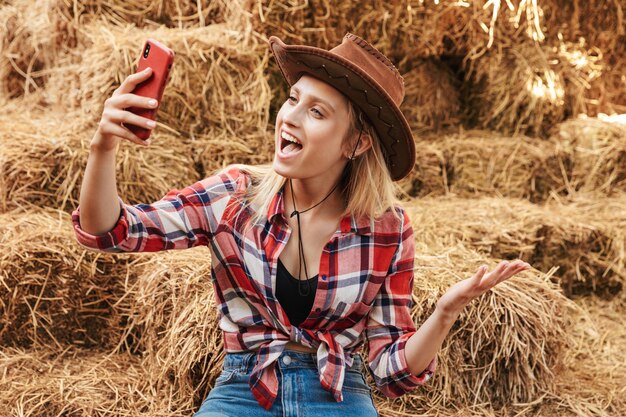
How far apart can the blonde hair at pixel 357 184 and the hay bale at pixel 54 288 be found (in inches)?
36.9

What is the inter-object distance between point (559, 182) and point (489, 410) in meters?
1.45

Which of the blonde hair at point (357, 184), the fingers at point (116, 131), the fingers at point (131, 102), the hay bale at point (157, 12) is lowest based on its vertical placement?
the blonde hair at point (357, 184)

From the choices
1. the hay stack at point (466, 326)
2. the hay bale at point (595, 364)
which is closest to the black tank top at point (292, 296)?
the hay stack at point (466, 326)

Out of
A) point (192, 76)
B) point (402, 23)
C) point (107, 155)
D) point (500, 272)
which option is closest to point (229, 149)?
point (192, 76)

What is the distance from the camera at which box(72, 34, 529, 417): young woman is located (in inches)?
65.4

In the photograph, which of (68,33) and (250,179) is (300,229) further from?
(68,33)

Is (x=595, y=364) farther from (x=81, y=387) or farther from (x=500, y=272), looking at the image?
(x=81, y=387)

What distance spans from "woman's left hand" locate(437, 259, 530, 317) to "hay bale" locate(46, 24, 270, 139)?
1.72 m

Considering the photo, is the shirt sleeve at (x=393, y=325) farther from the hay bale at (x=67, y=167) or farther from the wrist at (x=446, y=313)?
the hay bale at (x=67, y=167)

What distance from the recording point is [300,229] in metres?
1.78

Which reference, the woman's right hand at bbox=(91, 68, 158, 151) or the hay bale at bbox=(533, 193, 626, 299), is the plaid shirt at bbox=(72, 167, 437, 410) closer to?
the woman's right hand at bbox=(91, 68, 158, 151)

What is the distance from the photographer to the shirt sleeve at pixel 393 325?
5.55ft

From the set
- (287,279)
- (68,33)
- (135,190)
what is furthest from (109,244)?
(68,33)

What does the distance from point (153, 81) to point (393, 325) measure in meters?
0.75
